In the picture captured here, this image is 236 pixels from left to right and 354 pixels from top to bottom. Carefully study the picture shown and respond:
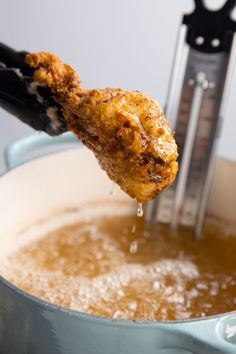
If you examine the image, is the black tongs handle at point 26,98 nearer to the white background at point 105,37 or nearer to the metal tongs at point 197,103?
the metal tongs at point 197,103

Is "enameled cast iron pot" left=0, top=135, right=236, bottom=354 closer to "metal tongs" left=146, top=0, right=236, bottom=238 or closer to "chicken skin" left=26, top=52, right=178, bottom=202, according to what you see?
"chicken skin" left=26, top=52, right=178, bottom=202

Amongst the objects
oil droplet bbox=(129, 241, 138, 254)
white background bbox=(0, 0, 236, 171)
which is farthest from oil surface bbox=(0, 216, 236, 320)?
white background bbox=(0, 0, 236, 171)

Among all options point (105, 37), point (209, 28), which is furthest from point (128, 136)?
point (105, 37)

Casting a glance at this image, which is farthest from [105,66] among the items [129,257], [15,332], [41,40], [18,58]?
[15,332]

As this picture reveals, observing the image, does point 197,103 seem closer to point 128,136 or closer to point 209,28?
point 209,28

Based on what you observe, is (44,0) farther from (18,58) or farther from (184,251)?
(18,58)
